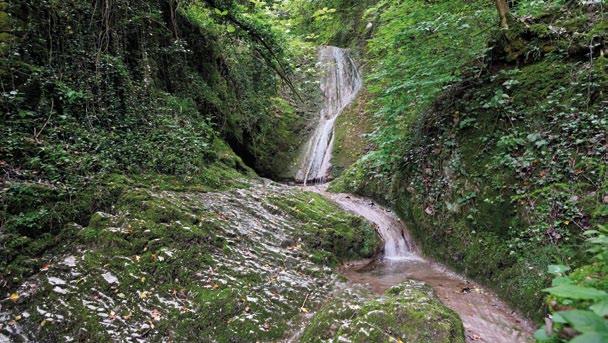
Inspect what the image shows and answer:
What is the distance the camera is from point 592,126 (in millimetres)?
4203

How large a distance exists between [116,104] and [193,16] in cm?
376

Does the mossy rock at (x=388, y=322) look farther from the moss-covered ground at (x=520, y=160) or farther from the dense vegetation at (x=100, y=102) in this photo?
the dense vegetation at (x=100, y=102)

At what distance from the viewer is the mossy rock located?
3.08 m

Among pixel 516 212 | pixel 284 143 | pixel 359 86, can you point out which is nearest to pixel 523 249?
pixel 516 212

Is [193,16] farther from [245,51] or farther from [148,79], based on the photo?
[148,79]

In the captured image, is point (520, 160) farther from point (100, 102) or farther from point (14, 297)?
point (100, 102)

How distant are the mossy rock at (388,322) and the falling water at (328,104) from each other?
7771 mm

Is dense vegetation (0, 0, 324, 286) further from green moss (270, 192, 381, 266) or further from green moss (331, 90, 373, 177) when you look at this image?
green moss (331, 90, 373, 177)

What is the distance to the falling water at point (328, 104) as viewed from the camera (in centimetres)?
1163

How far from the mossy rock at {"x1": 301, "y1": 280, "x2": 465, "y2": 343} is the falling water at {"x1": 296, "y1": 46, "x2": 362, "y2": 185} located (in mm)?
7771

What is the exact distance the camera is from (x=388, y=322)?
3205 millimetres

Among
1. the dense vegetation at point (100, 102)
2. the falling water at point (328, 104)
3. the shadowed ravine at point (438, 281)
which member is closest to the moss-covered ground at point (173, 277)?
the dense vegetation at point (100, 102)

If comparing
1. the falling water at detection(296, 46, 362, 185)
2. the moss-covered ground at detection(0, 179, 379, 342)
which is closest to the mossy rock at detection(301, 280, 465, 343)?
the moss-covered ground at detection(0, 179, 379, 342)

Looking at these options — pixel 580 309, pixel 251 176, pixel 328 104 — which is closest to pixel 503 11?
pixel 251 176
